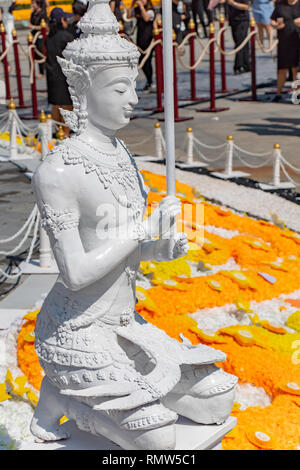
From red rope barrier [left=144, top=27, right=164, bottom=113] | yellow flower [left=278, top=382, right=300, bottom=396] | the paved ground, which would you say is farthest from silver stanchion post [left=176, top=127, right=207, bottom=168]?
yellow flower [left=278, top=382, right=300, bottom=396]

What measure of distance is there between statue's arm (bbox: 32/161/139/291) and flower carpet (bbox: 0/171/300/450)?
1405mm

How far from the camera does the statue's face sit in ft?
10.7

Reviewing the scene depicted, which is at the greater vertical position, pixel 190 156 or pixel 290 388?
pixel 290 388

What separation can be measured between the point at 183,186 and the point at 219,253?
2.45m

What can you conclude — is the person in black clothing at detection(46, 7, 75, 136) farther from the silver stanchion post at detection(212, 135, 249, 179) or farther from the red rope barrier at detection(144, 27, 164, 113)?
the red rope barrier at detection(144, 27, 164, 113)

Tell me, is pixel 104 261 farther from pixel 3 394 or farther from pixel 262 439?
pixel 3 394

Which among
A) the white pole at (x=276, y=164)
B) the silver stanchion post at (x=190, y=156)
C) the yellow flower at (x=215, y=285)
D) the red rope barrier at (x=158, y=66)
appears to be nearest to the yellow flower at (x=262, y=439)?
the yellow flower at (x=215, y=285)

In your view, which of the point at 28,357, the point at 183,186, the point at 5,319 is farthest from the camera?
the point at 183,186

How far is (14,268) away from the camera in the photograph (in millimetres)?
6992

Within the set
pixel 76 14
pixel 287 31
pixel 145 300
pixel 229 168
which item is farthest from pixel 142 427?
pixel 287 31

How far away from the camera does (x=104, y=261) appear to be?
10.6 ft

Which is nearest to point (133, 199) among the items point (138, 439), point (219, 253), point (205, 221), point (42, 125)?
point (138, 439)

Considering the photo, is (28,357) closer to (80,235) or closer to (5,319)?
(5,319)

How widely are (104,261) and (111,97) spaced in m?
0.67
